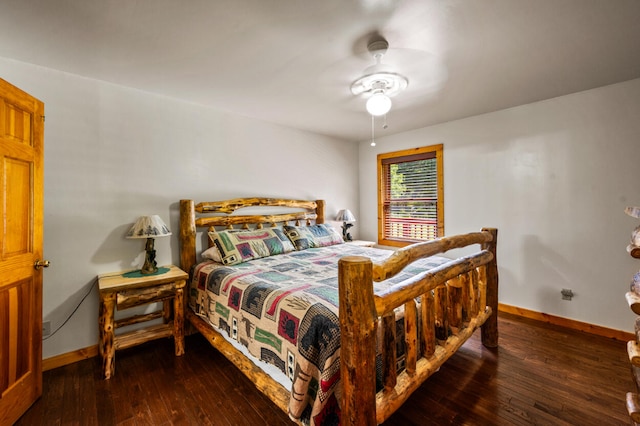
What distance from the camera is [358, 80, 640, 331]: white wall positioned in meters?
2.57

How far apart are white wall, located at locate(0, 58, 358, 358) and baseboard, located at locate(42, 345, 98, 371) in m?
0.04

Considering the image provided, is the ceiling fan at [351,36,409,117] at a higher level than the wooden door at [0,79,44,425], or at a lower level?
higher

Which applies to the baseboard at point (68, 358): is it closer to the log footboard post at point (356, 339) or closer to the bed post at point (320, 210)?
the log footboard post at point (356, 339)

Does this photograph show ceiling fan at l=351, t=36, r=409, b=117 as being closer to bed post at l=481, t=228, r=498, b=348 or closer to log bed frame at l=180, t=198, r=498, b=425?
log bed frame at l=180, t=198, r=498, b=425

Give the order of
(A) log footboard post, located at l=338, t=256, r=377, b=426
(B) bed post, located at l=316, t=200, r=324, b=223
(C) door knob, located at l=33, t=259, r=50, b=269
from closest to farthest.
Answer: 1. (A) log footboard post, located at l=338, t=256, r=377, b=426
2. (C) door knob, located at l=33, t=259, r=50, b=269
3. (B) bed post, located at l=316, t=200, r=324, b=223

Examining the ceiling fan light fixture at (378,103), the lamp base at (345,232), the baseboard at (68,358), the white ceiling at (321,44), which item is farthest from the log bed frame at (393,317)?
the lamp base at (345,232)

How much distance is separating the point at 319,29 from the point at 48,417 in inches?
117

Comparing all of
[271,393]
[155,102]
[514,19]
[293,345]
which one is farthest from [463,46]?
[155,102]

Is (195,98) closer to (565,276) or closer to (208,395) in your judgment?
(208,395)

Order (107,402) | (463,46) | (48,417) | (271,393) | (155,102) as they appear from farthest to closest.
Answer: (155,102) < (463,46) < (107,402) < (48,417) < (271,393)

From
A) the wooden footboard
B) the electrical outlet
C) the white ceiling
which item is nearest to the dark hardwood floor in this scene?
the wooden footboard

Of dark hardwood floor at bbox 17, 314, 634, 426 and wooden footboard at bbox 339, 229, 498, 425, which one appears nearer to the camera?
wooden footboard at bbox 339, 229, 498, 425

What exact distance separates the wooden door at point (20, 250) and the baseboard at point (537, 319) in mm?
439

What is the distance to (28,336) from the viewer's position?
1745 mm
